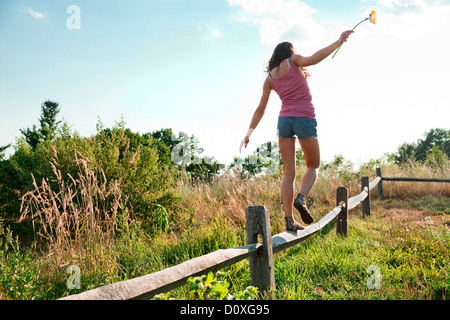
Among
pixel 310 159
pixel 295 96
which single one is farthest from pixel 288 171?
pixel 295 96

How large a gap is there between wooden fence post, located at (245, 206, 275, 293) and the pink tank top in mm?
1061

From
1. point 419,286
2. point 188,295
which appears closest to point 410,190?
point 419,286

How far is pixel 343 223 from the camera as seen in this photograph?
5457 mm

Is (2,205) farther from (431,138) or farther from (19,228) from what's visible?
(431,138)

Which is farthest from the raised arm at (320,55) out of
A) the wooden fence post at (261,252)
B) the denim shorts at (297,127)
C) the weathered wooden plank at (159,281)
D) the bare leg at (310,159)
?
the weathered wooden plank at (159,281)

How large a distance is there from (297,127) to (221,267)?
1.54m

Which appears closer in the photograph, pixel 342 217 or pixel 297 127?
pixel 297 127

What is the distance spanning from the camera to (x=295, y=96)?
328 centimetres

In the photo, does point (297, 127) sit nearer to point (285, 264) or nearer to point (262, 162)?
point (285, 264)

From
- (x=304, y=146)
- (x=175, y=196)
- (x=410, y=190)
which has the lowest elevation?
(x=410, y=190)

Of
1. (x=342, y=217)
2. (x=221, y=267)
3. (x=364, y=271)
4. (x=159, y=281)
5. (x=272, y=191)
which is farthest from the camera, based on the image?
(x=272, y=191)

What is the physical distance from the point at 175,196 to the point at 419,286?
14.7 feet

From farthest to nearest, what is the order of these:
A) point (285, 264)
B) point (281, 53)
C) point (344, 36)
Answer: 1. point (285, 264)
2. point (281, 53)
3. point (344, 36)

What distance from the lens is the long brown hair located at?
3443mm
